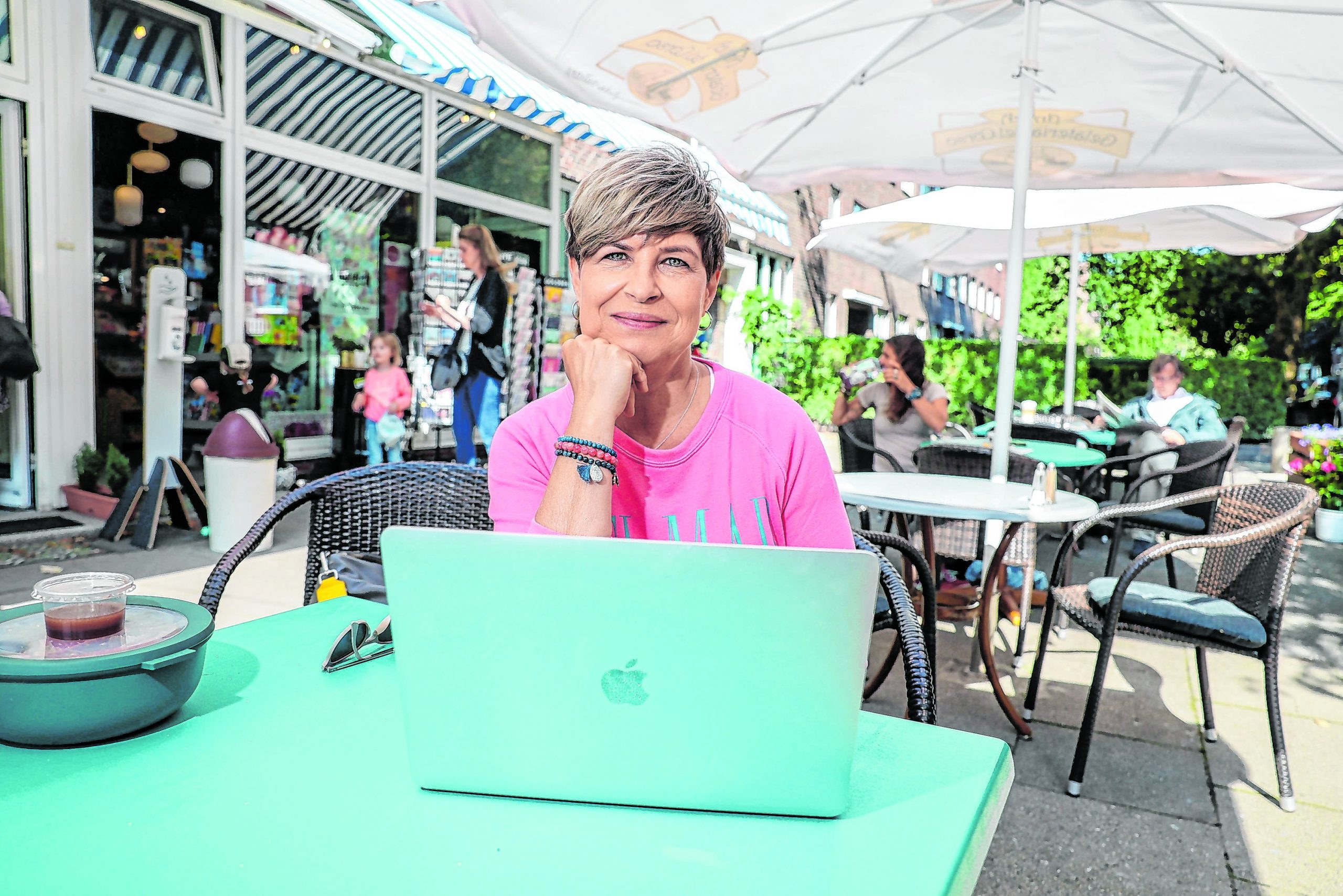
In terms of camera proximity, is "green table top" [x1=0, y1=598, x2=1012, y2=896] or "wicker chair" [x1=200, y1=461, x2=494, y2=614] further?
"wicker chair" [x1=200, y1=461, x2=494, y2=614]

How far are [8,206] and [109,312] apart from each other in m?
0.86

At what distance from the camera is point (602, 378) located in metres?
1.28

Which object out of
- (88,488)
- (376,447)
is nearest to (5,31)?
(88,488)

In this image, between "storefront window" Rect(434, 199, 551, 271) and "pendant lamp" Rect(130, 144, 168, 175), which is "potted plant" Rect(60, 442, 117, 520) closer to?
"pendant lamp" Rect(130, 144, 168, 175)

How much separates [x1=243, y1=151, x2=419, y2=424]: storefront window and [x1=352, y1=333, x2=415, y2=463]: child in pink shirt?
72 centimetres

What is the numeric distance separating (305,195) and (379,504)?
Answer: 574 cm

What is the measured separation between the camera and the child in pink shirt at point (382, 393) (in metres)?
6.44

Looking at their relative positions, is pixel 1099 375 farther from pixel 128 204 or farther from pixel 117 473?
pixel 117 473

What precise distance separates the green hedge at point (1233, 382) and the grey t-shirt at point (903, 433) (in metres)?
11.2

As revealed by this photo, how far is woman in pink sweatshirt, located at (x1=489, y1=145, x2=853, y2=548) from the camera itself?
132 centimetres

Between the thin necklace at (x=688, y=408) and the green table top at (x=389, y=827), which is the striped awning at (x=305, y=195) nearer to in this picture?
the thin necklace at (x=688, y=408)

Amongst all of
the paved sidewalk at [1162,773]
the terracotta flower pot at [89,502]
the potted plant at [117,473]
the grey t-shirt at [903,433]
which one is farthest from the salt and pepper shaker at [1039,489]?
the potted plant at [117,473]

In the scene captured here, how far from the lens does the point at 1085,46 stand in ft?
11.1

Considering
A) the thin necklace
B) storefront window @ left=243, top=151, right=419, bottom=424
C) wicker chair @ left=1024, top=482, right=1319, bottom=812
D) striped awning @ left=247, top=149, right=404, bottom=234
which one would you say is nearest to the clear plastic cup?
the thin necklace
